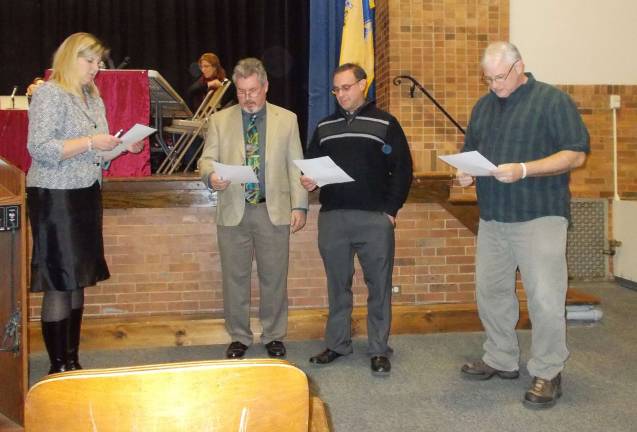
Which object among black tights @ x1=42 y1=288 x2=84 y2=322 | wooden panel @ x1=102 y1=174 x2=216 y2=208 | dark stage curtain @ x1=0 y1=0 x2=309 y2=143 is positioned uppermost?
dark stage curtain @ x1=0 y1=0 x2=309 y2=143

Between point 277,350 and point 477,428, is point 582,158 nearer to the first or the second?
point 477,428

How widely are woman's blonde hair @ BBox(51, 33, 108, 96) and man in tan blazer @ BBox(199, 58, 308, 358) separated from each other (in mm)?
803

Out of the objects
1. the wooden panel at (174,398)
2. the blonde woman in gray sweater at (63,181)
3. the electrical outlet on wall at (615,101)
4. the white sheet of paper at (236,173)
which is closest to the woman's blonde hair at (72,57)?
the blonde woman in gray sweater at (63,181)

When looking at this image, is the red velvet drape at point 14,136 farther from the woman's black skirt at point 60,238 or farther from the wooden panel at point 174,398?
the wooden panel at point 174,398

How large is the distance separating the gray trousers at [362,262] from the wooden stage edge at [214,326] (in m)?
0.51

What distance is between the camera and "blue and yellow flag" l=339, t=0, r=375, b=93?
18.0 feet

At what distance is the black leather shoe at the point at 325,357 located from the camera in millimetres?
3268

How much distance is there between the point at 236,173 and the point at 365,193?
0.65 metres

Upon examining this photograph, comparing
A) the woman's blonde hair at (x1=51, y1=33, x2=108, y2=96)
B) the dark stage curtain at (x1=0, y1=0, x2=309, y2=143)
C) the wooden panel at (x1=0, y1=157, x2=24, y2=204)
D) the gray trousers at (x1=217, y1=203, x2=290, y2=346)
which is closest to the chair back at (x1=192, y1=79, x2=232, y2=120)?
the dark stage curtain at (x1=0, y1=0, x2=309, y2=143)

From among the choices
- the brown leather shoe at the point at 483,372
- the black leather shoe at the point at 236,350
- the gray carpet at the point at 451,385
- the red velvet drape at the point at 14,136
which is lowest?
the gray carpet at the point at 451,385

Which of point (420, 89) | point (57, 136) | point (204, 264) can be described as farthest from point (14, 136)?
point (420, 89)

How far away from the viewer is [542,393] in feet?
8.72

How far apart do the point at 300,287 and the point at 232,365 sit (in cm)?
319

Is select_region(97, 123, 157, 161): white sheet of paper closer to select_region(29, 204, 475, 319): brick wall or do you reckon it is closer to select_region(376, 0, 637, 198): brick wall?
select_region(29, 204, 475, 319): brick wall
